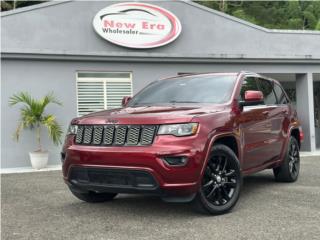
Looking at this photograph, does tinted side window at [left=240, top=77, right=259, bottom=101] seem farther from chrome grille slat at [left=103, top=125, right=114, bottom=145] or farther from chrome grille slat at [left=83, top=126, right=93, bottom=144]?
chrome grille slat at [left=83, top=126, right=93, bottom=144]

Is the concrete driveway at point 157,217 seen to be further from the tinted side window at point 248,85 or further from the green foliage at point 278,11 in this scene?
the green foliage at point 278,11

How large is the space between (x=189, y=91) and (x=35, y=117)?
6377 mm

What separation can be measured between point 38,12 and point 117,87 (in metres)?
2.88

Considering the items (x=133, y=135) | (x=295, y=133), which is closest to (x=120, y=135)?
(x=133, y=135)

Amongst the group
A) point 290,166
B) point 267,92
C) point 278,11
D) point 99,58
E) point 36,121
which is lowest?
point 290,166

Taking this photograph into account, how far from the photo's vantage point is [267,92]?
748cm

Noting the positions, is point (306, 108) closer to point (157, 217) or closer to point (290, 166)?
point (290, 166)

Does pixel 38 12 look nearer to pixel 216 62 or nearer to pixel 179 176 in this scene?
pixel 216 62

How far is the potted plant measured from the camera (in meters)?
11.7

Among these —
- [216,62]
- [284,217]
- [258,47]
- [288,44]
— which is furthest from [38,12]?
Result: [284,217]

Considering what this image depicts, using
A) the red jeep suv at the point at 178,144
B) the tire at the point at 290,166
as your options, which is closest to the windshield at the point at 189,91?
the red jeep suv at the point at 178,144

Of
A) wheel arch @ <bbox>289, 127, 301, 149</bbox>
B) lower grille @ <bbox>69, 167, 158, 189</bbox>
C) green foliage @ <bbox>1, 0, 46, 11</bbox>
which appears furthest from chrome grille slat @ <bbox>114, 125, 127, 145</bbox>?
green foliage @ <bbox>1, 0, 46, 11</bbox>

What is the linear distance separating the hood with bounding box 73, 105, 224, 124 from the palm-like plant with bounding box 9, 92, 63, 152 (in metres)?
6.14

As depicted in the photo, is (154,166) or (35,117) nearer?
(154,166)
